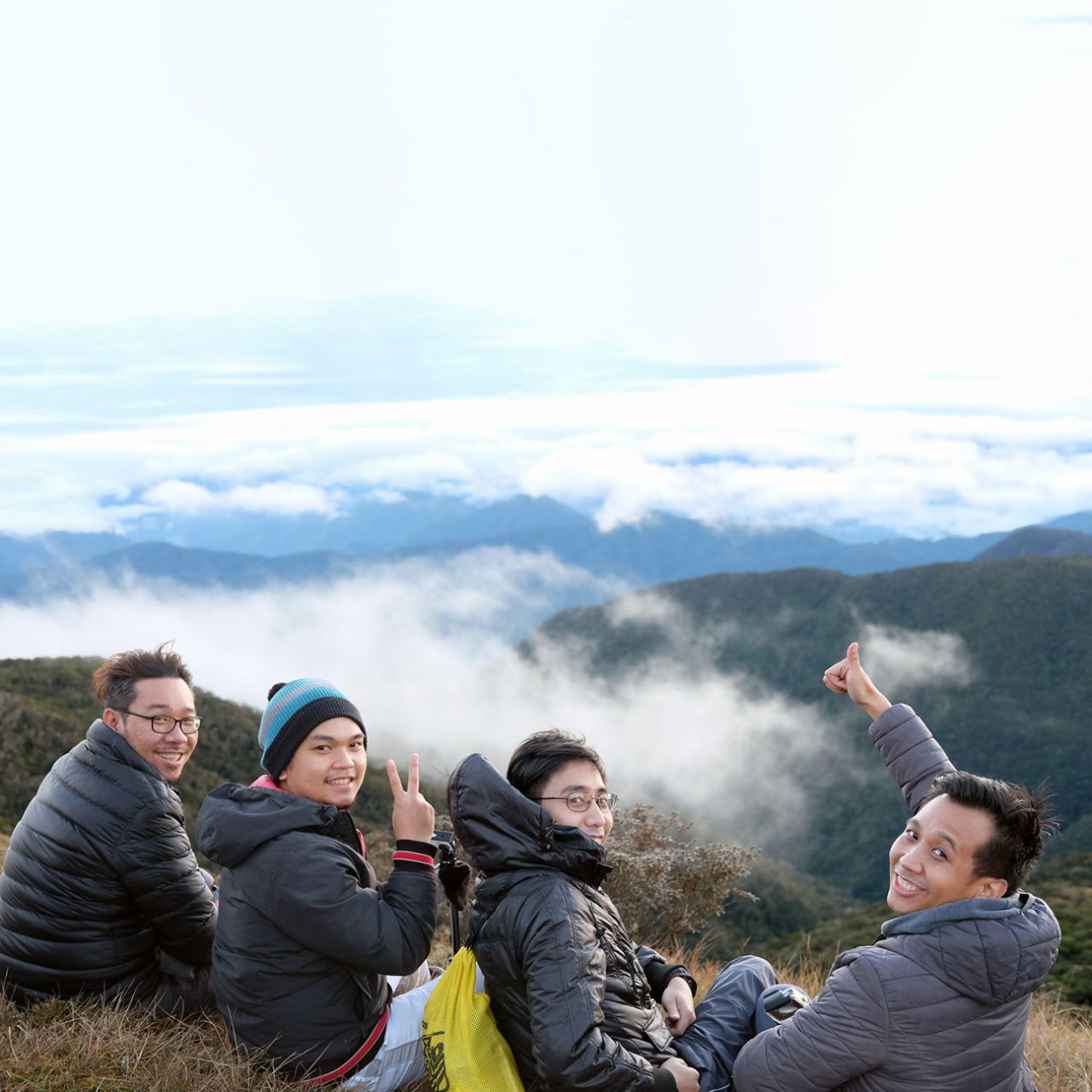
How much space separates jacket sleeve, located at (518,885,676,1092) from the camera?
3.08 meters

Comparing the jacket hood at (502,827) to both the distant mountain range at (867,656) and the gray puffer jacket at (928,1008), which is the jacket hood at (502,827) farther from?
the distant mountain range at (867,656)

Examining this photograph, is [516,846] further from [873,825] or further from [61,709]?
[873,825]

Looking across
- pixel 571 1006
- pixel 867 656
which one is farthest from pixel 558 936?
pixel 867 656

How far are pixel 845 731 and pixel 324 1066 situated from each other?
12334 centimetres

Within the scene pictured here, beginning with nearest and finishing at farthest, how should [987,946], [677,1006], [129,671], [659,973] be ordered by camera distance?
[987,946] → [677,1006] → [659,973] → [129,671]

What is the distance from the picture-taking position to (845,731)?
11981 centimetres

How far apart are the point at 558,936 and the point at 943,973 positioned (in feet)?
3.95

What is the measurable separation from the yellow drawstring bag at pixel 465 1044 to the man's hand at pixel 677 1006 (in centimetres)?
68

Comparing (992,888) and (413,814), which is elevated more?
(413,814)

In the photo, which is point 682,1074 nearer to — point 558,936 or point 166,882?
point 558,936

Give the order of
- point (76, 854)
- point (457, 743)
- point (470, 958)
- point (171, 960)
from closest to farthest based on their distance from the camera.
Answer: point (470, 958) → point (76, 854) → point (171, 960) → point (457, 743)

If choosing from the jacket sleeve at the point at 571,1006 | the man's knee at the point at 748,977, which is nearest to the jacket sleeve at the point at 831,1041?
the jacket sleeve at the point at 571,1006

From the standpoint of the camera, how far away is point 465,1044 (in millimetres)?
3455

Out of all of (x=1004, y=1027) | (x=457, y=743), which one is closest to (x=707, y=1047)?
(x=1004, y=1027)
